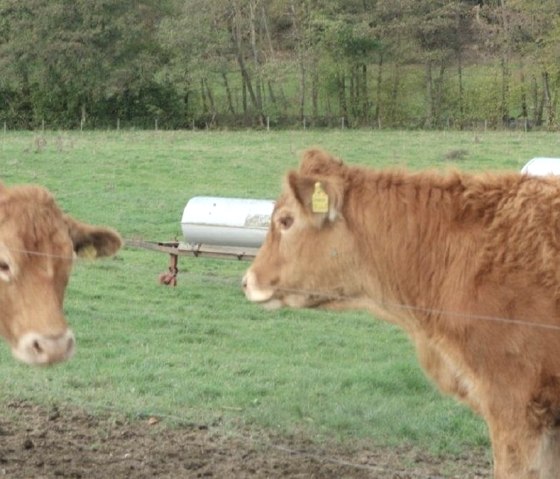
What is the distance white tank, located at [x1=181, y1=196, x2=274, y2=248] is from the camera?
1231 centimetres

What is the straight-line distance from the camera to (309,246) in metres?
6.05

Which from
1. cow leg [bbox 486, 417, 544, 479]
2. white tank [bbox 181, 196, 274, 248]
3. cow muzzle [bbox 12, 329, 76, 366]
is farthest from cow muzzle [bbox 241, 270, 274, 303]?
white tank [bbox 181, 196, 274, 248]

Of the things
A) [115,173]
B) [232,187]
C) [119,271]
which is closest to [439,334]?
[119,271]

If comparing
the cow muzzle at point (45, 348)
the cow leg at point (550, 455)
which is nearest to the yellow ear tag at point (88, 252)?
the cow muzzle at point (45, 348)

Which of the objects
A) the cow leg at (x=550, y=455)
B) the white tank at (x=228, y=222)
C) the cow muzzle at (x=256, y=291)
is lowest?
the cow leg at (x=550, y=455)

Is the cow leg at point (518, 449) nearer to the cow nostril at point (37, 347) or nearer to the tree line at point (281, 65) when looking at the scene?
the cow nostril at point (37, 347)

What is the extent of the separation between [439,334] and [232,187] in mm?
17007

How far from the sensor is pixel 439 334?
226 inches

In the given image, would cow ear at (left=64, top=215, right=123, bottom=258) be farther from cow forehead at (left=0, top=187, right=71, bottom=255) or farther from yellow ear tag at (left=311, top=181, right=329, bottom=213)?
yellow ear tag at (left=311, top=181, right=329, bottom=213)

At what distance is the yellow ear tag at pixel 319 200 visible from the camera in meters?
5.87

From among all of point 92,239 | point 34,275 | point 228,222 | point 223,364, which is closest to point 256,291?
point 92,239

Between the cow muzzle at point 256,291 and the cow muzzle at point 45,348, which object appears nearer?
the cow muzzle at point 45,348

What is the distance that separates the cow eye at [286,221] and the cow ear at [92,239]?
1.15 metres

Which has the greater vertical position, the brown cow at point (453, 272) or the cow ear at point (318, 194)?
the cow ear at point (318, 194)
